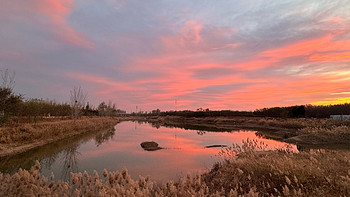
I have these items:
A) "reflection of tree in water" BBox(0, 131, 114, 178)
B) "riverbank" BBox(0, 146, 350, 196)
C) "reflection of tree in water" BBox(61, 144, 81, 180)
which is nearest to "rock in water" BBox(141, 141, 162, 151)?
"reflection of tree in water" BBox(61, 144, 81, 180)

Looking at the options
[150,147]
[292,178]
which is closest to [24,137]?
[150,147]

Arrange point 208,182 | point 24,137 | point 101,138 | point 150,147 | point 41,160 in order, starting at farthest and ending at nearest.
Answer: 1. point 101,138
2. point 150,147
3. point 24,137
4. point 41,160
5. point 208,182

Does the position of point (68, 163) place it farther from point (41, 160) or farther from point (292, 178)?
point (292, 178)

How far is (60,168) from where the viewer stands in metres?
13.7

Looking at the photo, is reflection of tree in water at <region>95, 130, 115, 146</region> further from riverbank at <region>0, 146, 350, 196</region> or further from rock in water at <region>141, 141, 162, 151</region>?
riverbank at <region>0, 146, 350, 196</region>

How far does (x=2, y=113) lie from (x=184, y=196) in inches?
1025

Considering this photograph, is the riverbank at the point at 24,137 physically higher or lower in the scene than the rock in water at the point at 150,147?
higher

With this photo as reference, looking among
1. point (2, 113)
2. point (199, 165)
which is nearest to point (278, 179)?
point (199, 165)

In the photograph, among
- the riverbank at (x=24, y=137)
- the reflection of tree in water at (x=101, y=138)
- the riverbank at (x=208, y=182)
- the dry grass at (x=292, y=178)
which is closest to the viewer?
the riverbank at (x=208, y=182)

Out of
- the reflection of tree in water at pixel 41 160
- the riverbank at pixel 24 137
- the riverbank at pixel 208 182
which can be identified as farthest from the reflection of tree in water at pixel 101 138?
the riverbank at pixel 208 182

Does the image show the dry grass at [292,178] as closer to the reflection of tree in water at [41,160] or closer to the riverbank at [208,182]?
the riverbank at [208,182]

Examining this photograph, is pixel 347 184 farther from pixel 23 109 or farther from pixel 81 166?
pixel 23 109

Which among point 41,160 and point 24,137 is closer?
point 41,160

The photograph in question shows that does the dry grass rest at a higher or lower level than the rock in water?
higher
